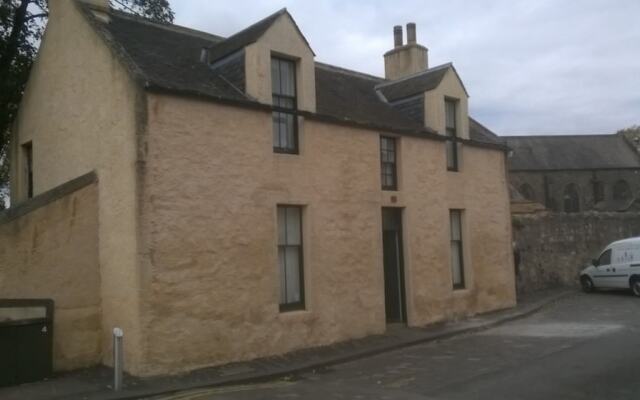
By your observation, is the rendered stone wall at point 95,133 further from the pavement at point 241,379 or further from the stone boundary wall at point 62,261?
the pavement at point 241,379

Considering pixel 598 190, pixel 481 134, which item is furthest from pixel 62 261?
pixel 598 190

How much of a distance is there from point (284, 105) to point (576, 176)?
179 ft

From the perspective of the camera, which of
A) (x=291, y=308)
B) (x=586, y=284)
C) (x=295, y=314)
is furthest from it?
(x=586, y=284)

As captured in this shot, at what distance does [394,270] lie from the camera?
1541cm

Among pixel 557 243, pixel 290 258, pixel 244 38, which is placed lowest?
pixel 290 258

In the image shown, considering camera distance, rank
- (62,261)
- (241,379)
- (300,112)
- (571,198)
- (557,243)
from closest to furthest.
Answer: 1. (241,379)
2. (62,261)
3. (300,112)
4. (557,243)
5. (571,198)

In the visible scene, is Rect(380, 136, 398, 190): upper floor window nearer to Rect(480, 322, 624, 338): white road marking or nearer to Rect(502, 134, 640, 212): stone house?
Rect(480, 322, 624, 338): white road marking

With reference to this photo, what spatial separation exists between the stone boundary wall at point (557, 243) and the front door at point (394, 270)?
26.7 feet

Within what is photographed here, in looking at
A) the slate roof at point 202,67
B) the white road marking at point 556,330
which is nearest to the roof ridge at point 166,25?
the slate roof at point 202,67

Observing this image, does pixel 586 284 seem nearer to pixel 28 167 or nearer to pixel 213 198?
pixel 213 198

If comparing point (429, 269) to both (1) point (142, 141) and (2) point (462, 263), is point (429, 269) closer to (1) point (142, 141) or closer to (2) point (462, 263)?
(2) point (462, 263)

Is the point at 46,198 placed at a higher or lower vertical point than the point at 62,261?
higher

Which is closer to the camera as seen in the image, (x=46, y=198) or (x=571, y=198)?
(x=46, y=198)

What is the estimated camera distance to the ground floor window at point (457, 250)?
56.4 feet
